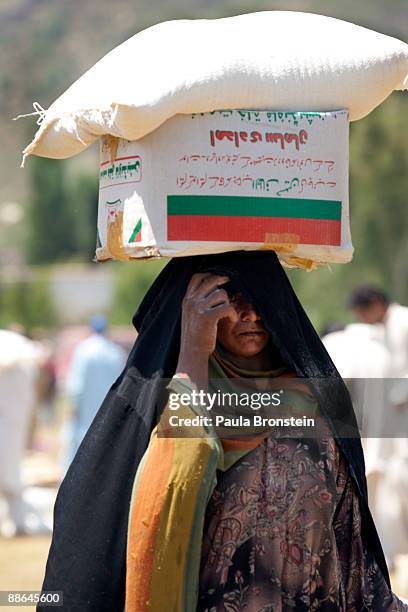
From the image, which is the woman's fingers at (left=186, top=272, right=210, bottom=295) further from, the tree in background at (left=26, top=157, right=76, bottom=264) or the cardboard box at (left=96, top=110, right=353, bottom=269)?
the tree in background at (left=26, top=157, right=76, bottom=264)

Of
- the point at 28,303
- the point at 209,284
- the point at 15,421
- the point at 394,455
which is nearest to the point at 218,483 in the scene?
the point at 209,284

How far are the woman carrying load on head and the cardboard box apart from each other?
0.33 ft

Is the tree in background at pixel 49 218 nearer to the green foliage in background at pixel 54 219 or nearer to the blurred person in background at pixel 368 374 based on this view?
the green foliage in background at pixel 54 219

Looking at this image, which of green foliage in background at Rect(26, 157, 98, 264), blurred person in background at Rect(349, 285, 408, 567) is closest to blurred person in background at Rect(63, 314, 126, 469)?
blurred person in background at Rect(349, 285, 408, 567)

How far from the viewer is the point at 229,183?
3467mm

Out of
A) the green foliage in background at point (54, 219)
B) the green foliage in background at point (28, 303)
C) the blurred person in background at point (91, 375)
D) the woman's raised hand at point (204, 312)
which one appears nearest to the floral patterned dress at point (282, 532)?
the woman's raised hand at point (204, 312)

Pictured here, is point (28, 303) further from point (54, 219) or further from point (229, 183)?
point (229, 183)

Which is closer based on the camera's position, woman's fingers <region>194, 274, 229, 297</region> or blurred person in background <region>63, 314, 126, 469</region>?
woman's fingers <region>194, 274, 229, 297</region>

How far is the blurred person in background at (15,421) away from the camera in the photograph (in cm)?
1103

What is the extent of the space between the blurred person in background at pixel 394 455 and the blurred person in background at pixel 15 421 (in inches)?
138

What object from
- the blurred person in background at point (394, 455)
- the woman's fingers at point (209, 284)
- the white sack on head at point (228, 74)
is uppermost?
the blurred person in background at point (394, 455)

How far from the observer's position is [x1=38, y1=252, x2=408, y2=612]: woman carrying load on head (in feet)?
10.8

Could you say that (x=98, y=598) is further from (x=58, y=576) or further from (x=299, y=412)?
(x=299, y=412)

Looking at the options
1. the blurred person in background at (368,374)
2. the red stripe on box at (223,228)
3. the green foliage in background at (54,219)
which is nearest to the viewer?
the red stripe on box at (223,228)
